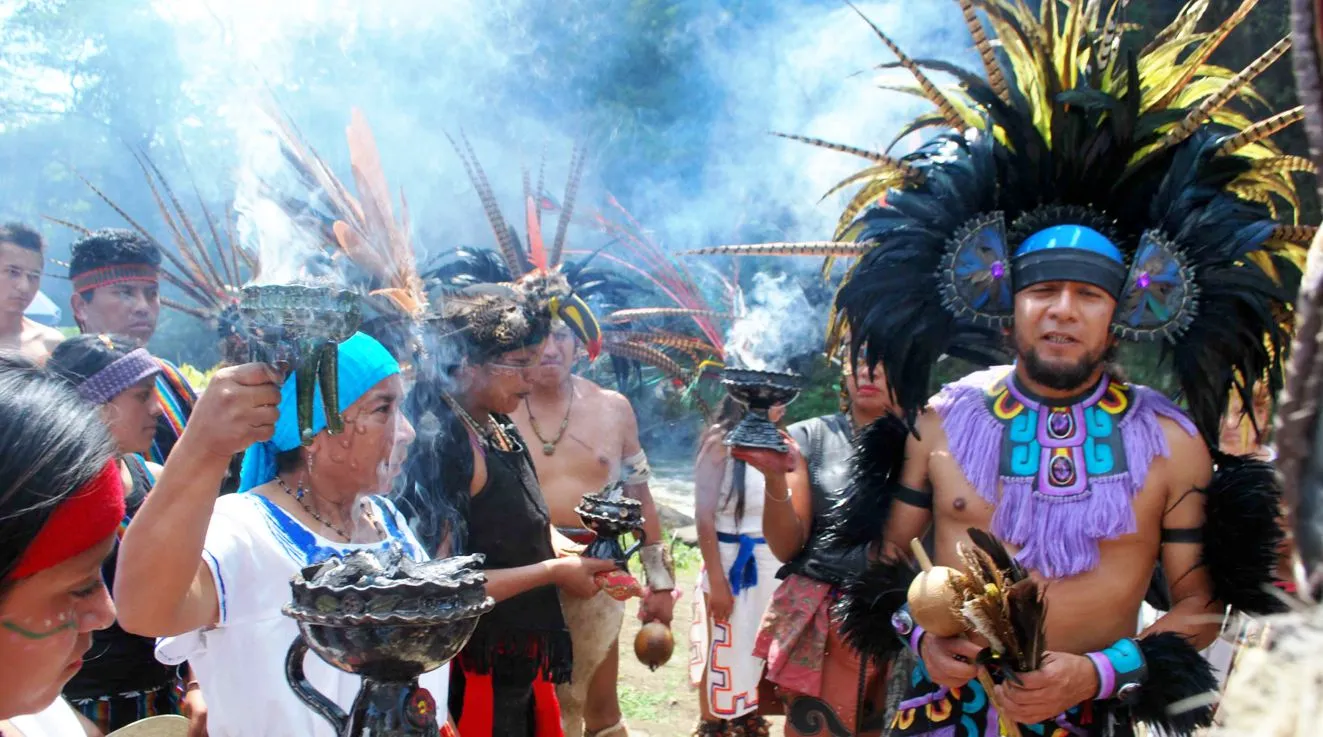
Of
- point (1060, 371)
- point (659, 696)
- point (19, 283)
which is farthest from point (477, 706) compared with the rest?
point (19, 283)

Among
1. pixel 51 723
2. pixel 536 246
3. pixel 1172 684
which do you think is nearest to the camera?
pixel 51 723

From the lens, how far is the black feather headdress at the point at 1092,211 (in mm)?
3170

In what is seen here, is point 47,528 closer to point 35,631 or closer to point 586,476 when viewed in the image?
point 35,631

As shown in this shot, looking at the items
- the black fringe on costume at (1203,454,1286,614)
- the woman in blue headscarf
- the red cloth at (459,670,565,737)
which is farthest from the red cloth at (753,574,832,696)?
the woman in blue headscarf

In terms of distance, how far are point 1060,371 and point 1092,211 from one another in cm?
57

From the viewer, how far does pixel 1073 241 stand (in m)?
3.19

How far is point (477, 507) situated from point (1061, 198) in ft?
7.18

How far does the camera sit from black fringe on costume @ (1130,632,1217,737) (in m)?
2.82

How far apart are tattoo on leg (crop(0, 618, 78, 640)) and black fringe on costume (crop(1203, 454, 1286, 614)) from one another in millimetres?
2904

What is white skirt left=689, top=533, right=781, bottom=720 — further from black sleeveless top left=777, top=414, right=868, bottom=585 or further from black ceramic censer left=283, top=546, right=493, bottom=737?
black ceramic censer left=283, top=546, right=493, bottom=737

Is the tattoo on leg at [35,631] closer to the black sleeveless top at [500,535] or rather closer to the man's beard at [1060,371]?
the black sleeveless top at [500,535]

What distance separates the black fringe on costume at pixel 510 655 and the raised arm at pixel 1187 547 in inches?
75.3

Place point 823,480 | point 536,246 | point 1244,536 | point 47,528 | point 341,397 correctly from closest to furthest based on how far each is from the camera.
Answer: point 47,528
point 341,397
point 1244,536
point 823,480
point 536,246

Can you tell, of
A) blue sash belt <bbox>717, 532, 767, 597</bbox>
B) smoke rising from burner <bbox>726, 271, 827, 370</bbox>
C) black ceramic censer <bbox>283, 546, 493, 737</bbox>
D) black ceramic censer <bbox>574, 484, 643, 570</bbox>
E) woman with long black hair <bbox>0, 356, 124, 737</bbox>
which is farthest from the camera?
blue sash belt <bbox>717, 532, 767, 597</bbox>
